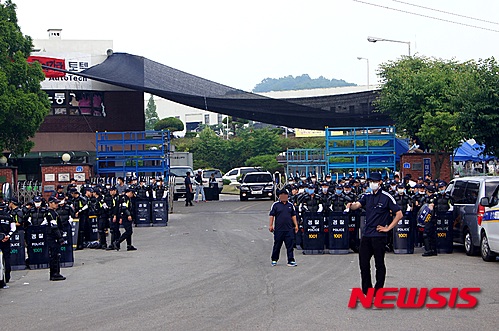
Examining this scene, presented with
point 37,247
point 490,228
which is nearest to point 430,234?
point 490,228

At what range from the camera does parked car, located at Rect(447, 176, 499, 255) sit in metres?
16.6

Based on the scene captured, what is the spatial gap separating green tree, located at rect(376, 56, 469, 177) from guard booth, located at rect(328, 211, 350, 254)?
43.6 feet

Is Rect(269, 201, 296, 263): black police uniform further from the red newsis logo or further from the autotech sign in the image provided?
the autotech sign

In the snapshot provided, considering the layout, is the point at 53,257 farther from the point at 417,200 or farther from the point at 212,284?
the point at 417,200

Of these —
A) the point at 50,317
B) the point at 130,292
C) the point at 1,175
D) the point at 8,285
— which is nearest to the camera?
the point at 50,317

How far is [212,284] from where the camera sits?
13.3 meters

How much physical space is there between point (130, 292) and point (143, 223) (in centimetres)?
1457

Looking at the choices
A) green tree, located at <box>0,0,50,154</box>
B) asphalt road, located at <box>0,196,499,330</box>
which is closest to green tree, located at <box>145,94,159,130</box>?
green tree, located at <box>0,0,50,154</box>

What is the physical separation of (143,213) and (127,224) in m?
7.96

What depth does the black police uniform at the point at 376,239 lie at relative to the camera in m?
11.0

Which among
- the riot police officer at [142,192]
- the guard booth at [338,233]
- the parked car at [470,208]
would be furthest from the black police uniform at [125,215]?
the parked car at [470,208]

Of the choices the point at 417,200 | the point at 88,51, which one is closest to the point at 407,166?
the point at 417,200

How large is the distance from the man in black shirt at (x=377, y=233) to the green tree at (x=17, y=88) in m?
24.0

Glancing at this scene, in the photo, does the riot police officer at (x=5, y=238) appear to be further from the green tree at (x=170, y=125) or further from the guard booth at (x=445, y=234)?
the green tree at (x=170, y=125)
